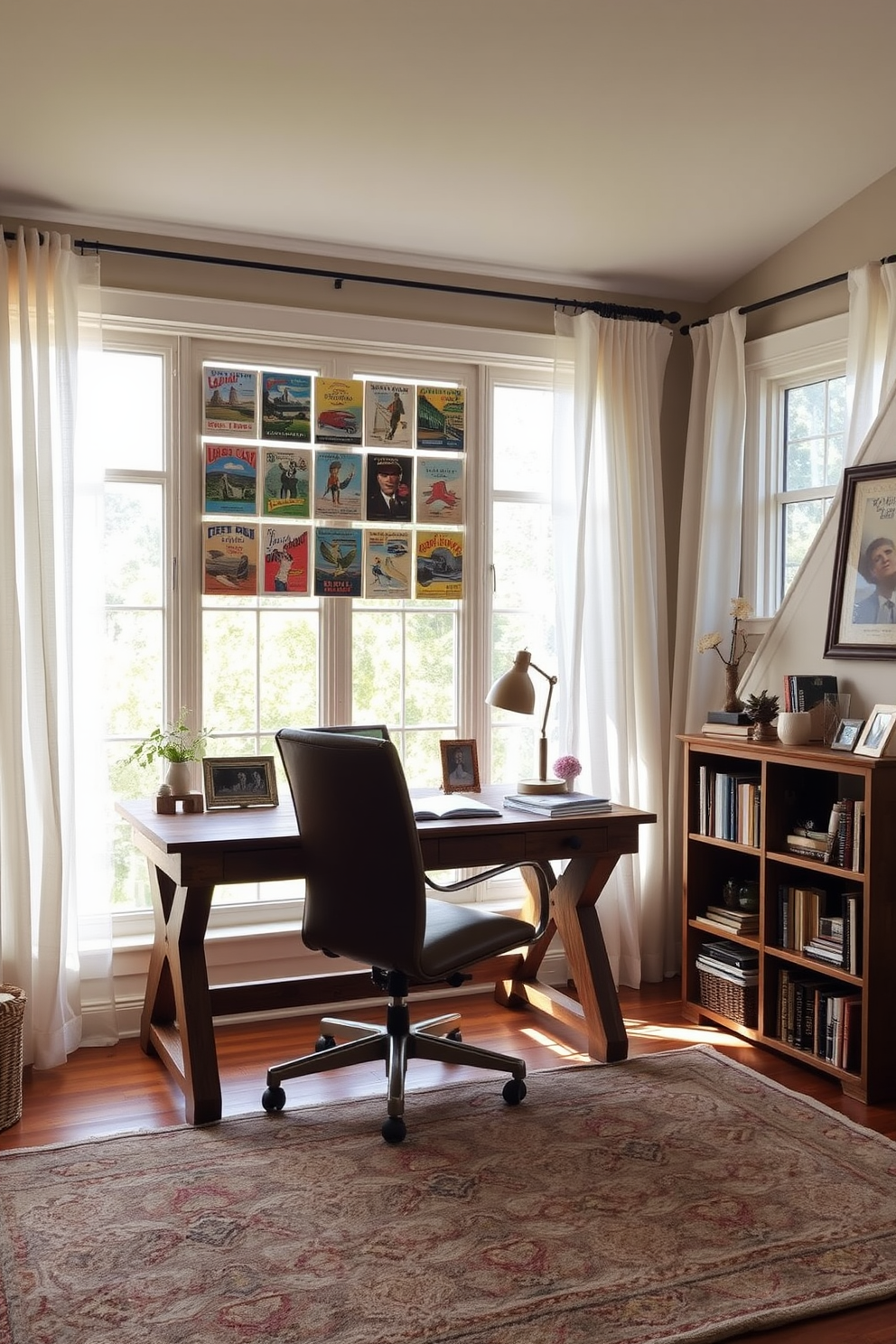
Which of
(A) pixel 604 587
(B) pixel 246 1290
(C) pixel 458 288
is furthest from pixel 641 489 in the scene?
(B) pixel 246 1290

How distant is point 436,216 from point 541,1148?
116 inches

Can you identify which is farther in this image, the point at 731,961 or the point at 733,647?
the point at 733,647

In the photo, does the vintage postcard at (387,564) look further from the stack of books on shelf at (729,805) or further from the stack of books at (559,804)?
the stack of books on shelf at (729,805)

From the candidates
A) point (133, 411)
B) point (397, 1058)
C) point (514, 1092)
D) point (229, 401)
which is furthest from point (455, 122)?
point (514, 1092)

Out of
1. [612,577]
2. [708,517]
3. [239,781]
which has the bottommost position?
[239,781]

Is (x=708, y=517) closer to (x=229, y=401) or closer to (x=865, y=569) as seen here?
(x=865, y=569)

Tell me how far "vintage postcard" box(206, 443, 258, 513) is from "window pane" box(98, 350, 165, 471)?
0.17 m

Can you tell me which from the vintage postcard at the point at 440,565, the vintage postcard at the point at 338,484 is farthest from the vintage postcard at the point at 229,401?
the vintage postcard at the point at 440,565

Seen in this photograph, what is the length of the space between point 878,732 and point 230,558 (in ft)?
7.21

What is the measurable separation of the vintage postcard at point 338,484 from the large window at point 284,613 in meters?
0.10

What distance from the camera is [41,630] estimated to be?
11.9 ft

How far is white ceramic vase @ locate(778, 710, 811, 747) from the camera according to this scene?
3727 mm

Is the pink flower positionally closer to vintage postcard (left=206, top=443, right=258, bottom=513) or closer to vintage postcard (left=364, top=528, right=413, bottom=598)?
vintage postcard (left=364, top=528, right=413, bottom=598)

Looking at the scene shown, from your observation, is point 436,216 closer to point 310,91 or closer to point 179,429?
point 310,91
